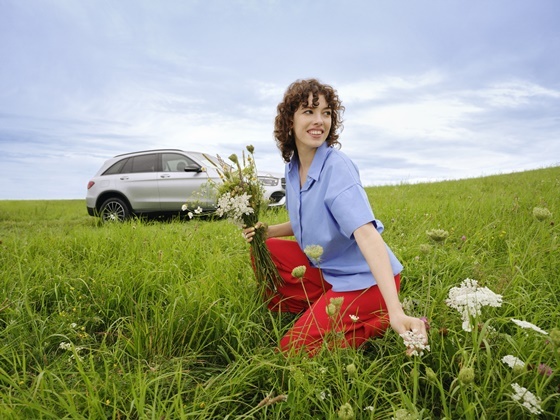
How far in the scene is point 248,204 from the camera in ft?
7.25

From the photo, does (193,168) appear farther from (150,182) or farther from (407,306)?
(407,306)

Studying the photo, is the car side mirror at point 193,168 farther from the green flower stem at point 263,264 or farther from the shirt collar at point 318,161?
the shirt collar at point 318,161

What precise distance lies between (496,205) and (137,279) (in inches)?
184

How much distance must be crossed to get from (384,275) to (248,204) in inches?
34.4

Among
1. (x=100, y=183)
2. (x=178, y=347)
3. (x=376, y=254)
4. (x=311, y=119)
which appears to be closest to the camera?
(x=376, y=254)

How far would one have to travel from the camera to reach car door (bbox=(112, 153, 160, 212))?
866cm

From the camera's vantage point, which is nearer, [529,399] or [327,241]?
[529,399]

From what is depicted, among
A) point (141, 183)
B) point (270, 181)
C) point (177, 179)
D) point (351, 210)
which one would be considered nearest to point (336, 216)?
point (351, 210)

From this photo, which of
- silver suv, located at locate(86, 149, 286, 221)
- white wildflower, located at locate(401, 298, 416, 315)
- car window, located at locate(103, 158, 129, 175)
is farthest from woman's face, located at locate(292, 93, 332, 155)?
car window, located at locate(103, 158, 129, 175)

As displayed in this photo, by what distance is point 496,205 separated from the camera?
207 inches

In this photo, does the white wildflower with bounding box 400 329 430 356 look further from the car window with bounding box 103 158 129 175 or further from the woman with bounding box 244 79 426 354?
the car window with bounding box 103 158 129 175

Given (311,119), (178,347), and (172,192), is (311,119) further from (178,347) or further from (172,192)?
(172,192)

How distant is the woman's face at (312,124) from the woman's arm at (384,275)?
2.27 ft

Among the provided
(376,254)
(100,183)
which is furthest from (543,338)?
(100,183)
